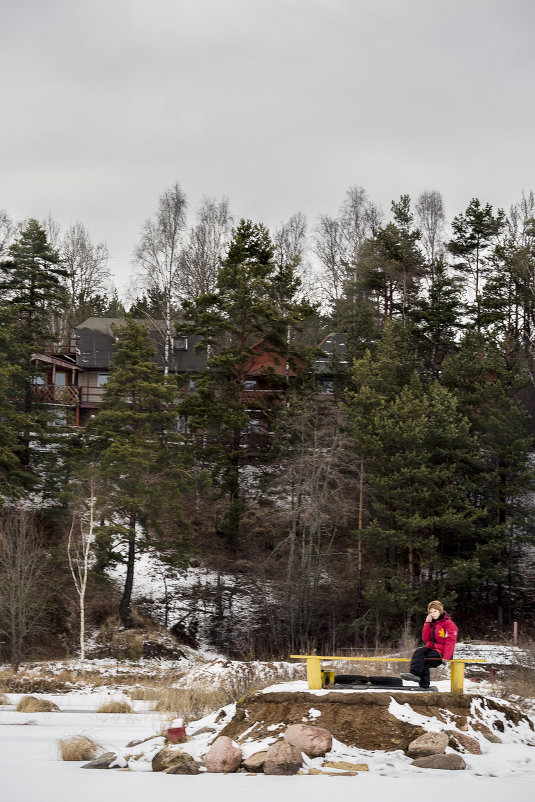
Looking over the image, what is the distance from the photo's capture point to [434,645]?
12.9 metres

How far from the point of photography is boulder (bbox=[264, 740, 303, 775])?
35.0 ft

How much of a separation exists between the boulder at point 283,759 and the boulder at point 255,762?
130 millimetres

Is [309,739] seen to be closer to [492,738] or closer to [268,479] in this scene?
[492,738]

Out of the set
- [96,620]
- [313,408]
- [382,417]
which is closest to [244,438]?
[313,408]

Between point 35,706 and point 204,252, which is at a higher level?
point 204,252

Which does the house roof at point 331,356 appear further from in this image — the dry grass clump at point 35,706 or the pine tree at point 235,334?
the dry grass clump at point 35,706

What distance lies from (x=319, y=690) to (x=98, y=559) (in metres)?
22.5

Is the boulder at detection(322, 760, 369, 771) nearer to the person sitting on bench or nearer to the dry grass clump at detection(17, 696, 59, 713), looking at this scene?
the person sitting on bench

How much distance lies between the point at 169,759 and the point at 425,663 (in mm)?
4024

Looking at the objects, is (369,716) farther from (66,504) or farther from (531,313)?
(531,313)

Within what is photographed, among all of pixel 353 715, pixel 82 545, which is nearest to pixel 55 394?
pixel 82 545

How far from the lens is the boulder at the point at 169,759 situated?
11211 millimetres

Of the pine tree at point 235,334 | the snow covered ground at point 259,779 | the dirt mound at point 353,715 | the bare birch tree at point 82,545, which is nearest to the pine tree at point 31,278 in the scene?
the pine tree at point 235,334

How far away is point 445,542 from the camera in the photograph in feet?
121
